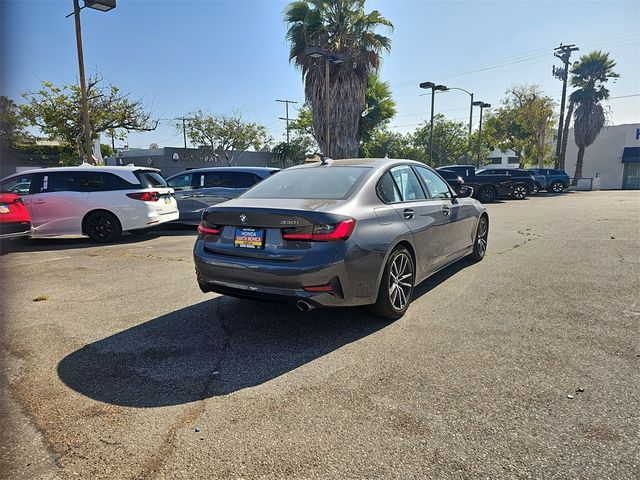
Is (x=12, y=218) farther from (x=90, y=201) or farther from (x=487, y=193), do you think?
(x=487, y=193)

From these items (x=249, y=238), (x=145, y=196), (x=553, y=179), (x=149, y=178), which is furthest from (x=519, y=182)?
(x=249, y=238)

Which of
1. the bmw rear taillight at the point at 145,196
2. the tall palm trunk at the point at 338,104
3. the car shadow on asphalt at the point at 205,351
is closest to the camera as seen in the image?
the car shadow on asphalt at the point at 205,351

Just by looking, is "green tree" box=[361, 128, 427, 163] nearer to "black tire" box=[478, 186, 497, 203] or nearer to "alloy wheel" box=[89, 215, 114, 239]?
"black tire" box=[478, 186, 497, 203]

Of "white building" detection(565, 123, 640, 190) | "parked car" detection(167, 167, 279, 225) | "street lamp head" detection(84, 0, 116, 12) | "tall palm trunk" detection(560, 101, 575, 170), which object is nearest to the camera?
"street lamp head" detection(84, 0, 116, 12)

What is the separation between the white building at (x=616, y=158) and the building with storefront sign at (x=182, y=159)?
30906 millimetres

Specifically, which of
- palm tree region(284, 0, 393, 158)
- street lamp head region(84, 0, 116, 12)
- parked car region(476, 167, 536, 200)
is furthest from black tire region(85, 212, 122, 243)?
parked car region(476, 167, 536, 200)

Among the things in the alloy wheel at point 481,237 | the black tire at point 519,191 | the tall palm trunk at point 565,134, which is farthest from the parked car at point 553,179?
the alloy wheel at point 481,237

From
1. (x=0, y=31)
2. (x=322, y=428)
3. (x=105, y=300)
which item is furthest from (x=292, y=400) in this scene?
(x=105, y=300)

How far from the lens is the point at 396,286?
4.25 meters

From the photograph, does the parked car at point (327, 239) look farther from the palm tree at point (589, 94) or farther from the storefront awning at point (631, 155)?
the storefront awning at point (631, 155)

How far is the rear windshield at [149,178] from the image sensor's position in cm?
934

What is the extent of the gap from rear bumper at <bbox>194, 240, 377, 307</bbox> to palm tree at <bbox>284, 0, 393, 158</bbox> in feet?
55.5

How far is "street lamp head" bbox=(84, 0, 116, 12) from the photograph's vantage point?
1051 centimetres

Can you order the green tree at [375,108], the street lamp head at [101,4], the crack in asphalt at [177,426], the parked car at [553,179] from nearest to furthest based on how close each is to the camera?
the crack in asphalt at [177,426] < the street lamp head at [101,4] < the green tree at [375,108] < the parked car at [553,179]
